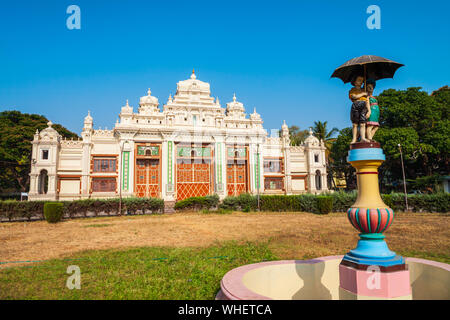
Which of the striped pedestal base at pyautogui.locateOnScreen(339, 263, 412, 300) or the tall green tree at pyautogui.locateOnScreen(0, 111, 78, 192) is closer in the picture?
the striped pedestal base at pyautogui.locateOnScreen(339, 263, 412, 300)

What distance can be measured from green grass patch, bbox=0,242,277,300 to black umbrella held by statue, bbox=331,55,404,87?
4847mm

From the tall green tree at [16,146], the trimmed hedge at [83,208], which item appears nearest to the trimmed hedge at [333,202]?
the trimmed hedge at [83,208]

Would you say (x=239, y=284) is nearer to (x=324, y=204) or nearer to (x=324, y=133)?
(x=324, y=204)

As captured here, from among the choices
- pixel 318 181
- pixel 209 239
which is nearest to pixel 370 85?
pixel 209 239

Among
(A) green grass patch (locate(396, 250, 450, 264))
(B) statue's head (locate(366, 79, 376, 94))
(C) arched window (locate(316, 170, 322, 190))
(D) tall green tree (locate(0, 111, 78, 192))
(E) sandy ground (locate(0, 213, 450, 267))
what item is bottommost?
(E) sandy ground (locate(0, 213, 450, 267))

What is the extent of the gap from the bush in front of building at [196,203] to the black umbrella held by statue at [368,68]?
21762mm

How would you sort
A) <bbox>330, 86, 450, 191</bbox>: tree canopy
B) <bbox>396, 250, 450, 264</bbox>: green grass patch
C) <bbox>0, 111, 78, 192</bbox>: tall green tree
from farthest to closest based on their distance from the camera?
1. <bbox>0, 111, 78, 192</bbox>: tall green tree
2. <bbox>330, 86, 450, 191</bbox>: tree canopy
3. <bbox>396, 250, 450, 264</bbox>: green grass patch

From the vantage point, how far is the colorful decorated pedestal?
412 centimetres

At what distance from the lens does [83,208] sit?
22.2 m

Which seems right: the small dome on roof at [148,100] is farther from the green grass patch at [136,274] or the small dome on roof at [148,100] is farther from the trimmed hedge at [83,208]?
the green grass patch at [136,274]

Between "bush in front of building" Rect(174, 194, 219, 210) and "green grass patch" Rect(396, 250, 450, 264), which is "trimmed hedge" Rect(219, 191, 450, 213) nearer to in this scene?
"bush in front of building" Rect(174, 194, 219, 210)

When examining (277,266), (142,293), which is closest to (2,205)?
(142,293)

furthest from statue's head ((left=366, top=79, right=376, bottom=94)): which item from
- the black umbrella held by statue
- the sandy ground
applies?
the sandy ground
